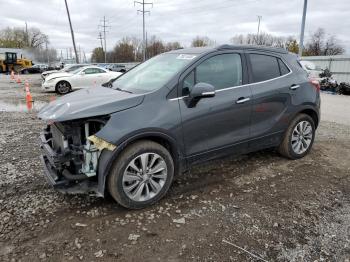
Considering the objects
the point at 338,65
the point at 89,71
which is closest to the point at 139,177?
the point at 89,71

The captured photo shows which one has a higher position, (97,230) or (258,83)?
(258,83)

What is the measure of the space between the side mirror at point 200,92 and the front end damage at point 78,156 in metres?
1.04

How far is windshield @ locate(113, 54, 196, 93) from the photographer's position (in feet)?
12.2

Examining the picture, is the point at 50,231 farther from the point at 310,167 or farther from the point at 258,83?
the point at 310,167

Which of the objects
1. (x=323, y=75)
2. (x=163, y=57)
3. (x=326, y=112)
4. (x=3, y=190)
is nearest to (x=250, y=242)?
(x=163, y=57)

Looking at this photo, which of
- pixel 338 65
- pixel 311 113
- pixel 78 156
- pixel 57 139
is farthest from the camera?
pixel 338 65

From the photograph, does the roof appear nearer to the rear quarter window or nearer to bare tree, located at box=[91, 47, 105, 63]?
the rear quarter window

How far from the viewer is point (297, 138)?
4996 millimetres

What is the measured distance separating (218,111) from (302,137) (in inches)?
80.2

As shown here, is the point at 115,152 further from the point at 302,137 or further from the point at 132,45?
the point at 132,45

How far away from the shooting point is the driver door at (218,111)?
144 inches

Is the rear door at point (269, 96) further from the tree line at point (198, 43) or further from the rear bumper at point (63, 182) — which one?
the tree line at point (198, 43)

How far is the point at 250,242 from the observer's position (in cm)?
294

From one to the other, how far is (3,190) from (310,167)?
4537 mm
